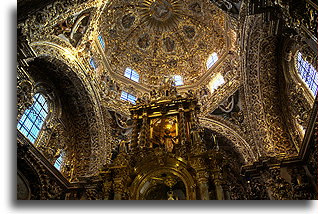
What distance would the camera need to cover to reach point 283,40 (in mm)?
9633

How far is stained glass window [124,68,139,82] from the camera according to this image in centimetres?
1533

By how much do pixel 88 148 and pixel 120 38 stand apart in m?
7.05

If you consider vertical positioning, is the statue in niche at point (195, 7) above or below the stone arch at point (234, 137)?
above

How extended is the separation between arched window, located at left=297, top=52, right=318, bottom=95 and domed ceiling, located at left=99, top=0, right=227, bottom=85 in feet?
18.7

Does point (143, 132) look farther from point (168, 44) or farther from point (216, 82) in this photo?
point (168, 44)

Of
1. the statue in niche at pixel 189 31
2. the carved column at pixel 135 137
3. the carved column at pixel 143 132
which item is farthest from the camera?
the statue in niche at pixel 189 31

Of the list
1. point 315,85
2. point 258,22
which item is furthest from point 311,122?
point 258,22

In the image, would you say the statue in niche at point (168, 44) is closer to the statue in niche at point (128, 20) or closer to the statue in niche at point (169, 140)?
the statue in niche at point (128, 20)

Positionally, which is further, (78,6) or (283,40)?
(283,40)

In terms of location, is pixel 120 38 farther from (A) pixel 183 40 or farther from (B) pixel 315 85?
(B) pixel 315 85

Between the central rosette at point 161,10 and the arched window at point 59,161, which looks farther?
the central rosette at point 161,10

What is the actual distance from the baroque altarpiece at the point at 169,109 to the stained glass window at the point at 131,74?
0.26 ft

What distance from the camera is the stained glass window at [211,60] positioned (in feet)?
49.1

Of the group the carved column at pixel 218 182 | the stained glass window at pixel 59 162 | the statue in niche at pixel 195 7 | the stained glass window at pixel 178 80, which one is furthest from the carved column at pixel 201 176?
the statue in niche at pixel 195 7
